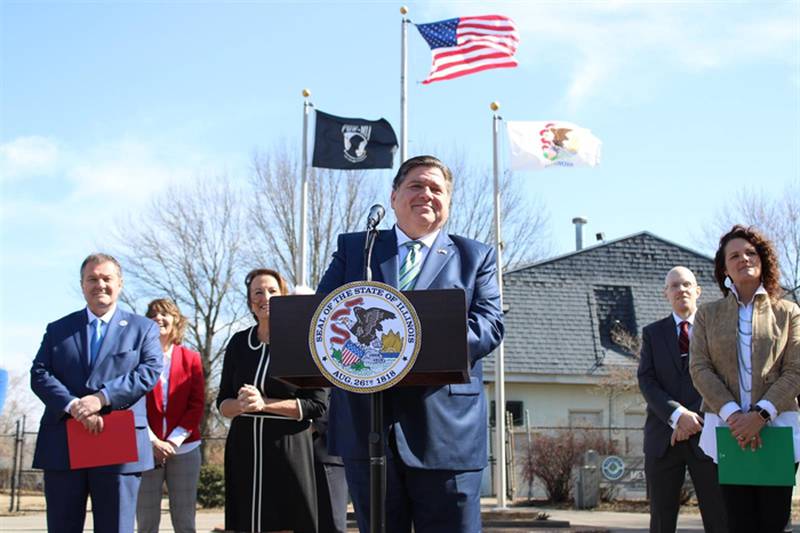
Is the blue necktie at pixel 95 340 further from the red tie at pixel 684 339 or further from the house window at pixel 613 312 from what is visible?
the house window at pixel 613 312

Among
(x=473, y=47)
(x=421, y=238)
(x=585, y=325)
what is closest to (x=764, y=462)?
(x=421, y=238)

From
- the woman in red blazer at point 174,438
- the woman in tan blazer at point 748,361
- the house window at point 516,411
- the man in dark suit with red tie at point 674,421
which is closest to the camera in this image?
the woman in tan blazer at point 748,361

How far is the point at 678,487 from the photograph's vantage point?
21.3 feet

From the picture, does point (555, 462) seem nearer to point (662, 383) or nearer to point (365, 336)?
point (662, 383)

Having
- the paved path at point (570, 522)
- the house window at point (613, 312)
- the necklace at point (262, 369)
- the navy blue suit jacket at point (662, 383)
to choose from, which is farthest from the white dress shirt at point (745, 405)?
the house window at point (613, 312)

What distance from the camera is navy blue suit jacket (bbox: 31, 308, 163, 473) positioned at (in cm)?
557

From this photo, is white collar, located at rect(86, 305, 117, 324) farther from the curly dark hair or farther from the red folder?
the curly dark hair

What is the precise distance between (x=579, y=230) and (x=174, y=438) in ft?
104

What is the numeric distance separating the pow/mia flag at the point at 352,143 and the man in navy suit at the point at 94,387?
11.1 m

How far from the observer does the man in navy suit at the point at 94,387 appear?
5.51 m

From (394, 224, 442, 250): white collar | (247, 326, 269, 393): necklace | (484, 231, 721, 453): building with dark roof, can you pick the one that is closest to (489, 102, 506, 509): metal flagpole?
(484, 231, 721, 453): building with dark roof

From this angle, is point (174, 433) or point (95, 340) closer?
point (95, 340)

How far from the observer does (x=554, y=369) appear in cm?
2795

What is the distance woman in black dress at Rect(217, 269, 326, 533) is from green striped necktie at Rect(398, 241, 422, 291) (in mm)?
2103
